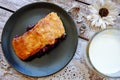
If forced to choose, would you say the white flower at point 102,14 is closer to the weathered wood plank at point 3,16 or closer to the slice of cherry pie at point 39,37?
the slice of cherry pie at point 39,37

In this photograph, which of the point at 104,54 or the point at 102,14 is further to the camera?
the point at 102,14

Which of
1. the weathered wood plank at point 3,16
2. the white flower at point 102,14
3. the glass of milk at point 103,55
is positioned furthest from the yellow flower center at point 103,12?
the weathered wood plank at point 3,16

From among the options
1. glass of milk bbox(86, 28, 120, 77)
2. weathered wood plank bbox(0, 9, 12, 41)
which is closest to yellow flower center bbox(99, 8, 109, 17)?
glass of milk bbox(86, 28, 120, 77)

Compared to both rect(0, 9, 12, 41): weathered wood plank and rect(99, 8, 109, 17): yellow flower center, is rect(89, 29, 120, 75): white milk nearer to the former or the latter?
rect(99, 8, 109, 17): yellow flower center

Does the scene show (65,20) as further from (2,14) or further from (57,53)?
(2,14)

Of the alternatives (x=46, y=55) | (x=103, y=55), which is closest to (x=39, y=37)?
(x=46, y=55)

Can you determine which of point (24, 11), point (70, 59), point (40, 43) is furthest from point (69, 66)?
point (24, 11)

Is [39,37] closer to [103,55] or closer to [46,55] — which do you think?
[46,55]
